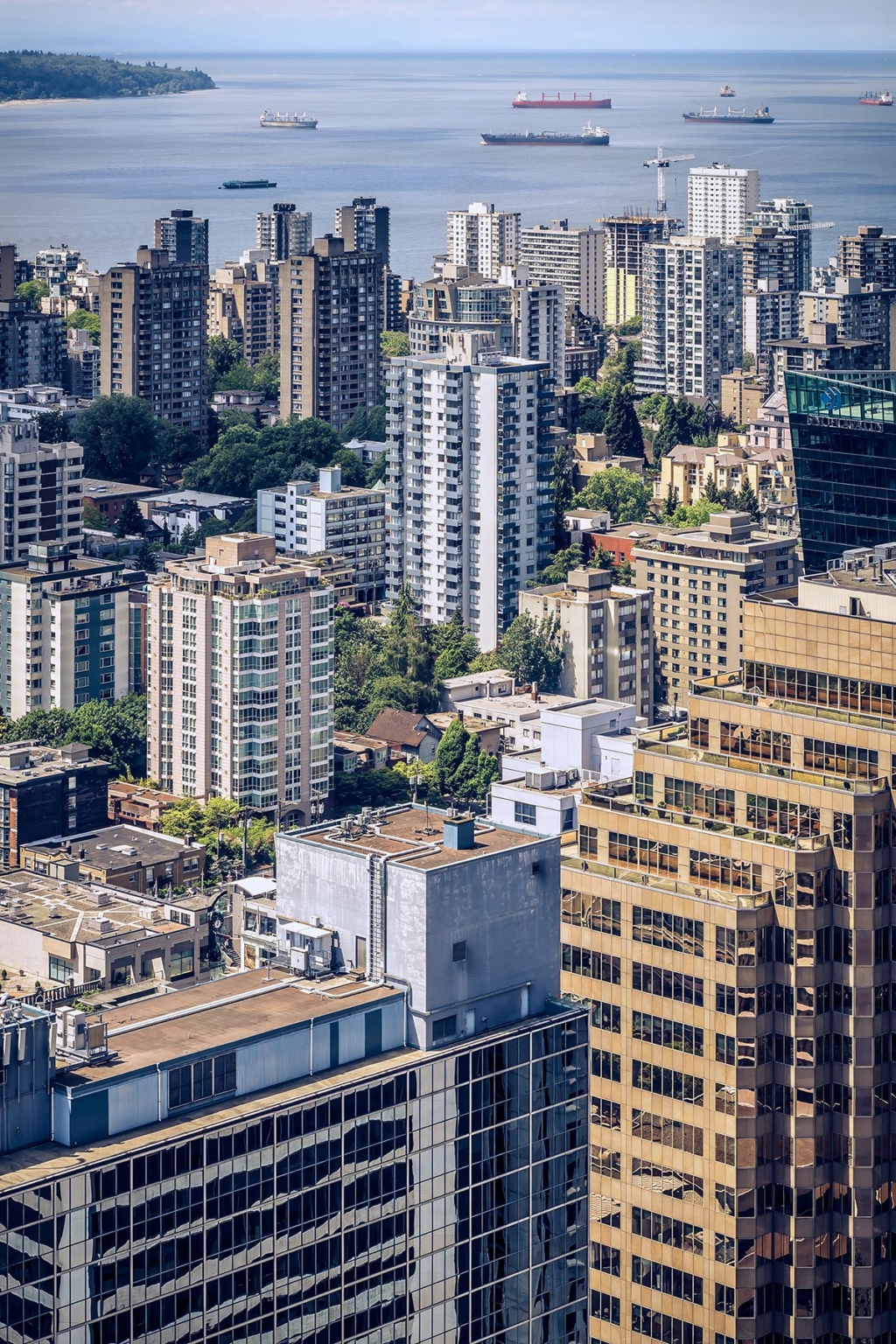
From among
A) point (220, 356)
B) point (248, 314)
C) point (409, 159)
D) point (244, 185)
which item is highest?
point (409, 159)

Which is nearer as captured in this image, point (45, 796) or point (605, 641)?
point (45, 796)

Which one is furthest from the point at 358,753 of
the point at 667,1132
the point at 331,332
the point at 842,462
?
the point at 331,332

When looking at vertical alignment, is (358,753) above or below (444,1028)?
below

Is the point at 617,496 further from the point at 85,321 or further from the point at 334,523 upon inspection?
the point at 85,321

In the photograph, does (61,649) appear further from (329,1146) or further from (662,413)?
(329,1146)

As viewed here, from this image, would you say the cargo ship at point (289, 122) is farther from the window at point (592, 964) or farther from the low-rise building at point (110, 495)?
the window at point (592, 964)

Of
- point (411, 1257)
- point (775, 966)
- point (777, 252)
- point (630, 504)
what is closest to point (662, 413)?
point (630, 504)

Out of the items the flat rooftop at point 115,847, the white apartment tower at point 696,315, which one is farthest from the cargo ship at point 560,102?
the flat rooftop at point 115,847
